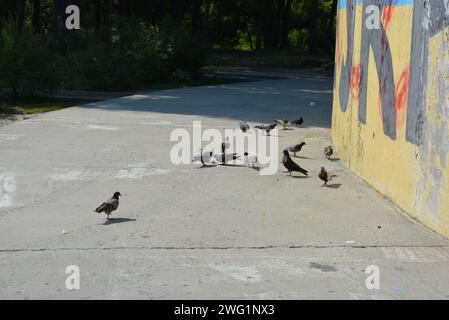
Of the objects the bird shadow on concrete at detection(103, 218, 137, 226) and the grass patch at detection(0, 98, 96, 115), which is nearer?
the bird shadow on concrete at detection(103, 218, 137, 226)

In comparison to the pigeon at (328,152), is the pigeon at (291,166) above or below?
above

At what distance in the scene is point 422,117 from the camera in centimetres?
889

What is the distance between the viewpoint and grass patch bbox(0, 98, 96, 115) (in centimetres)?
1998

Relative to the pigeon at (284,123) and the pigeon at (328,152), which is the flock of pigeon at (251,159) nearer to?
the pigeon at (328,152)

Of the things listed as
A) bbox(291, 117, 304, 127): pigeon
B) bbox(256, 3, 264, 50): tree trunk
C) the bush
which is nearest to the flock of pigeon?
bbox(291, 117, 304, 127): pigeon

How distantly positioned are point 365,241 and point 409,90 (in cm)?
220

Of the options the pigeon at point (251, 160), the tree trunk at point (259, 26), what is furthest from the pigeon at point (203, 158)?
the tree trunk at point (259, 26)

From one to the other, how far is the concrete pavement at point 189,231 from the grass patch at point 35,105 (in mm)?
4884

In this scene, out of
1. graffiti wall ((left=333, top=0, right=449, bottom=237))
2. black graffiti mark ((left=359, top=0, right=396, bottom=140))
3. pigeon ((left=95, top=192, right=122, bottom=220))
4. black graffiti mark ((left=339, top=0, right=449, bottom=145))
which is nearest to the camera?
graffiti wall ((left=333, top=0, right=449, bottom=237))

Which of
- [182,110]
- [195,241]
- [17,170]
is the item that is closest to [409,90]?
[195,241]

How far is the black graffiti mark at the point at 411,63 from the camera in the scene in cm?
866

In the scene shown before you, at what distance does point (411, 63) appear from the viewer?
30.7ft

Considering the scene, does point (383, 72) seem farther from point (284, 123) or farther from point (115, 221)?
point (284, 123)

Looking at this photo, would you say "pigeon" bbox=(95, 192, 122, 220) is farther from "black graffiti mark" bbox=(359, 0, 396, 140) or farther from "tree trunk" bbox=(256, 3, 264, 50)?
"tree trunk" bbox=(256, 3, 264, 50)
